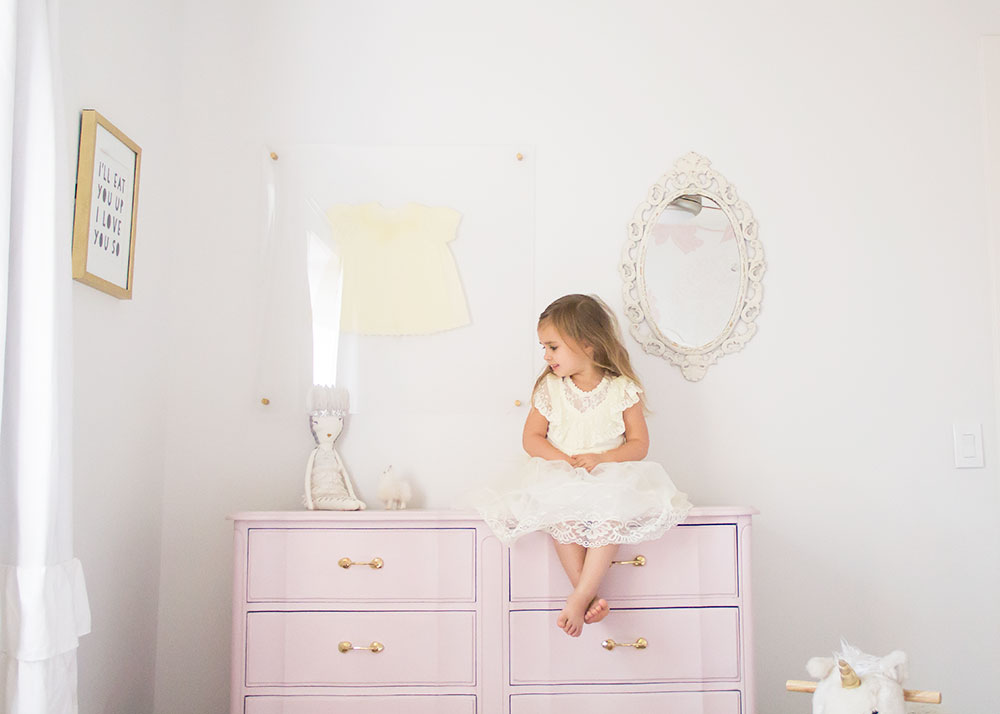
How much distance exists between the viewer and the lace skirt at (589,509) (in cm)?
191

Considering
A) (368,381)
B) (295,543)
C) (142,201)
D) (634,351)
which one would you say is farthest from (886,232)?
(142,201)

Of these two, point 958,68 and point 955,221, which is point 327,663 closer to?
point 955,221

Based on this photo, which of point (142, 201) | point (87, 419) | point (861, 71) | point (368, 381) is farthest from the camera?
point (861, 71)

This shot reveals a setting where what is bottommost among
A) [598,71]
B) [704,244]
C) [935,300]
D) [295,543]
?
[295,543]

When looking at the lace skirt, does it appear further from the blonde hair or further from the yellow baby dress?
the yellow baby dress

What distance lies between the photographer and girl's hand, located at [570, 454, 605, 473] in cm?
212

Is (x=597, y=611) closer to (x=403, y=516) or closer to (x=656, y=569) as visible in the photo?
(x=656, y=569)

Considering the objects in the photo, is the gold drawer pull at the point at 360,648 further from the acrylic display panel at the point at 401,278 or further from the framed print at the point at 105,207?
the framed print at the point at 105,207

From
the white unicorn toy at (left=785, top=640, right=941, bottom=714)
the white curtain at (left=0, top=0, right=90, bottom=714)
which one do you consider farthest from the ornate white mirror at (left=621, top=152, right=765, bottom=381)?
the white curtain at (left=0, top=0, right=90, bottom=714)

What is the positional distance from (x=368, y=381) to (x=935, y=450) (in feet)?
5.68

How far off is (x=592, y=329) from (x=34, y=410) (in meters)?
1.32

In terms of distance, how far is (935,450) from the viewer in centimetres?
252

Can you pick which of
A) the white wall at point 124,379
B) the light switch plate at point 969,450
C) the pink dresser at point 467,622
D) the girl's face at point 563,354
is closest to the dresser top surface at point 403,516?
the pink dresser at point 467,622

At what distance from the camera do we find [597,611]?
6.29 feet
